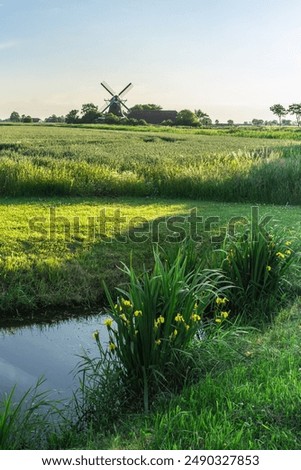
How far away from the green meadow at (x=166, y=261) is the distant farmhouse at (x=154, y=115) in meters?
67.6

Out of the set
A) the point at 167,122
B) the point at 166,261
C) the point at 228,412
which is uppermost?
the point at 167,122

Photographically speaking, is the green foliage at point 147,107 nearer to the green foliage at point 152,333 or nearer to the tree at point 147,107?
the tree at point 147,107

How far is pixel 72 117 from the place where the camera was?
8225cm

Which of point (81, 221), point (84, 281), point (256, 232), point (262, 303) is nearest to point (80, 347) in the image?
point (84, 281)

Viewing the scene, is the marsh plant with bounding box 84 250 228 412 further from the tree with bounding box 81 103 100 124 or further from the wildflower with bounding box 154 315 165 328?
the tree with bounding box 81 103 100 124

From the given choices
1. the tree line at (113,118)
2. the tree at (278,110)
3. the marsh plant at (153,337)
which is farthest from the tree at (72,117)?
the marsh plant at (153,337)

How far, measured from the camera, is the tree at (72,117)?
269ft

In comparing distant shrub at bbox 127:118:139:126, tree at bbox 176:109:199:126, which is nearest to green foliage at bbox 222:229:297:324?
distant shrub at bbox 127:118:139:126

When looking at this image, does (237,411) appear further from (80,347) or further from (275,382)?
(80,347)

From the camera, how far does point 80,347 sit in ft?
22.0

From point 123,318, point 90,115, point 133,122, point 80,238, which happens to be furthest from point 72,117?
point 123,318

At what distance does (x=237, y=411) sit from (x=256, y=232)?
147 inches

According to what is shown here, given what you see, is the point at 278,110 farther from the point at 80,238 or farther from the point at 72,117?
the point at 80,238

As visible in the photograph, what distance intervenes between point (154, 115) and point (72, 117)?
12816mm
